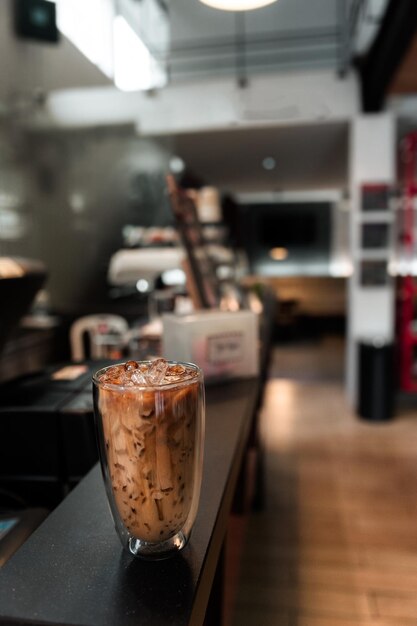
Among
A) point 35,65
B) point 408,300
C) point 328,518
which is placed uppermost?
point 35,65

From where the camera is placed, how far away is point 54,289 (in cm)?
273

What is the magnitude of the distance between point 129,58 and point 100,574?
1.92 m

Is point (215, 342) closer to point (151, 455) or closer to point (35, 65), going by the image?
point (151, 455)

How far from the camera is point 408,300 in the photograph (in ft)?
15.0

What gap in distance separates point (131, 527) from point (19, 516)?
0.48m

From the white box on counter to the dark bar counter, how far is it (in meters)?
0.54

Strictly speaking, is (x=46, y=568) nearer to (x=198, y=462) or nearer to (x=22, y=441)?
(x=198, y=462)

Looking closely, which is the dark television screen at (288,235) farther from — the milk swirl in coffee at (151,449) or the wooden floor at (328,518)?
the milk swirl in coffee at (151,449)

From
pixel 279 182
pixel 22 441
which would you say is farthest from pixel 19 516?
pixel 279 182

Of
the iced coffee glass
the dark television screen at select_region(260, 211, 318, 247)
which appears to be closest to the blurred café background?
the iced coffee glass

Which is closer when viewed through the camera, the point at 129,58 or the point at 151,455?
the point at 151,455

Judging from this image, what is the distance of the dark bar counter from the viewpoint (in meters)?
0.54

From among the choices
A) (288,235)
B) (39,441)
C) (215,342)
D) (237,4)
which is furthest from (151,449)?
(288,235)

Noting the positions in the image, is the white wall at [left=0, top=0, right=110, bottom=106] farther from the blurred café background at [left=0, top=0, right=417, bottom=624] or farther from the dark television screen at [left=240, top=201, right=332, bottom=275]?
the dark television screen at [left=240, top=201, right=332, bottom=275]
